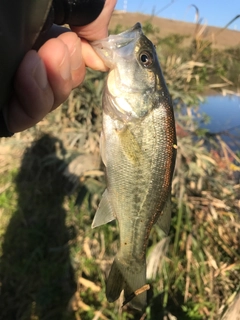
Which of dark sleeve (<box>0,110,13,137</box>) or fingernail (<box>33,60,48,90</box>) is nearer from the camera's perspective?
fingernail (<box>33,60,48,90</box>)

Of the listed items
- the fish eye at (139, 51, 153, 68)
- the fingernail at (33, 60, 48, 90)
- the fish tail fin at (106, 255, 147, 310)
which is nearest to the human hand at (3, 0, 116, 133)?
the fingernail at (33, 60, 48, 90)

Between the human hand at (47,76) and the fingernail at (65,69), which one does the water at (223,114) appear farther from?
the fingernail at (65,69)

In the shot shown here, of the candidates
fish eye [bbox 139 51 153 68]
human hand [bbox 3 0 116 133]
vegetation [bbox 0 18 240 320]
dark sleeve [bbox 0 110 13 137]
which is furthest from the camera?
vegetation [bbox 0 18 240 320]

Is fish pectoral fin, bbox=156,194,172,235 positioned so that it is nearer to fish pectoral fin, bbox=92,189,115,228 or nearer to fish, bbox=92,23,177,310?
fish, bbox=92,23,177,310

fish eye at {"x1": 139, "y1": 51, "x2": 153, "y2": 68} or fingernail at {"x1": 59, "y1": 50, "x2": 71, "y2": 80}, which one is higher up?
fish eye at {"x1": 139, "y1": 51, "x2": 153, "y2": 68}

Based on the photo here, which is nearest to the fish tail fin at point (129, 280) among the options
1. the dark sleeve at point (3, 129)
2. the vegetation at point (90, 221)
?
the dark sleeve at point (3, 129)

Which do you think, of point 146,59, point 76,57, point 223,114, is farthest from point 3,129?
point 223,114

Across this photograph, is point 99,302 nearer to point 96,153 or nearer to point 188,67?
point 96,153
